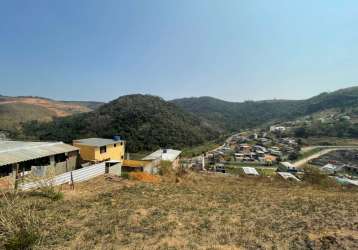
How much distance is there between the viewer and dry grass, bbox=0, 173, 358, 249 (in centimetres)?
629

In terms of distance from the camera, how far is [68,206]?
30.2 feet

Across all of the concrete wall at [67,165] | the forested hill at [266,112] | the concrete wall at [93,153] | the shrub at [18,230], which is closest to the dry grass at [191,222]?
the shrub at [18,230]

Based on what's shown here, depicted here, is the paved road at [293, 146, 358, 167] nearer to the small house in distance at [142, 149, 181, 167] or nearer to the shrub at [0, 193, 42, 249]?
the small house in distance at [142, 149, 181, 167]

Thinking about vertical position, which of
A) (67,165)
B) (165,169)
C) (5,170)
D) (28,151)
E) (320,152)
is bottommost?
(320,152)

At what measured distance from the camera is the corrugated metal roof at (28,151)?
1465 cm

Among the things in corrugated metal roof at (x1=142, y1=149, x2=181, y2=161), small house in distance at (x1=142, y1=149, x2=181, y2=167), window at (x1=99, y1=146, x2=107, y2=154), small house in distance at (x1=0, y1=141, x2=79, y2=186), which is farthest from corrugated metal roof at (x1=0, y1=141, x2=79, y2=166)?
corrugated metal roof at (x1=142, y1=149, x2=181, y2=161)

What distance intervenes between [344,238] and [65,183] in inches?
511

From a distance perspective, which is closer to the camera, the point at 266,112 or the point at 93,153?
the point at 93,153

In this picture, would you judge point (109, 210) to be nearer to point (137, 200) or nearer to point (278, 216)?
point (137, 200)

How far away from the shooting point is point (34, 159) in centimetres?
1638

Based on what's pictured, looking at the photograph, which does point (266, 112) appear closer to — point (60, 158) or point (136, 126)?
point (136, 126)

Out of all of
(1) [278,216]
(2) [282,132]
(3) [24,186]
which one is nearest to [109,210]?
(3) [24,186]

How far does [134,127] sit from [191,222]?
68331mm

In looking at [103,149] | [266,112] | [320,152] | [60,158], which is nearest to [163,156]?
[103,149]
